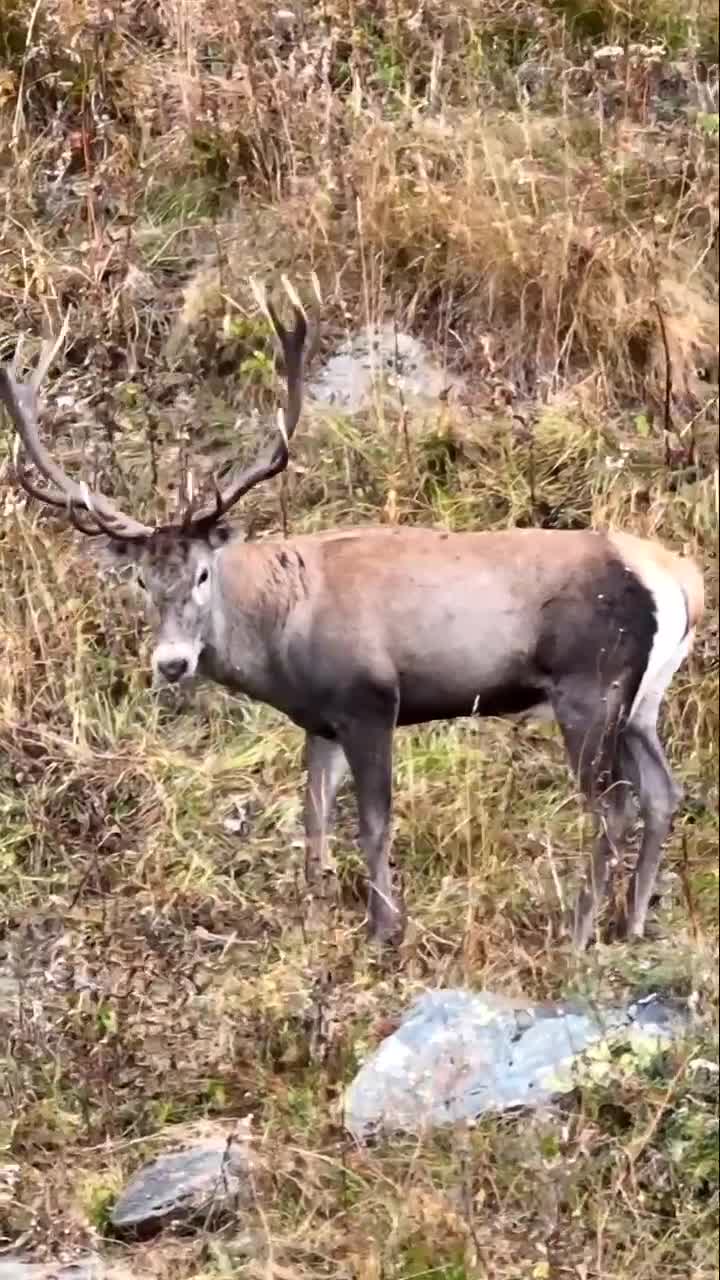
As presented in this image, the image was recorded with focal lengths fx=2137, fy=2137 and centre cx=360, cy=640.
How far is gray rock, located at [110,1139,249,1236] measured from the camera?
12.7 feet

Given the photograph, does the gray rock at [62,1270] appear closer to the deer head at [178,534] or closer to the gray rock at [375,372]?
the deer head at [178,534]

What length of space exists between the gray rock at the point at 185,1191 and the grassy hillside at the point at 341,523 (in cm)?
5

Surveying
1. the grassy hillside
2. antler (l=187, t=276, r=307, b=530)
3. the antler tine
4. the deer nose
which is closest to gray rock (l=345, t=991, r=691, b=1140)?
the grassy hillside

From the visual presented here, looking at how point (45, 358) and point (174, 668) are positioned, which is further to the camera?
point (45, 358)

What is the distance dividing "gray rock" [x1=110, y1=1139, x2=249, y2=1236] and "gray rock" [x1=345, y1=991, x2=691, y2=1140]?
25 centimetres

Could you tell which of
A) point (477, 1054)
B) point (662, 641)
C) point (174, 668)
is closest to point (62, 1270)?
point (477, 1054)

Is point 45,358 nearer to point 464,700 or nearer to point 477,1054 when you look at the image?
point 464,700

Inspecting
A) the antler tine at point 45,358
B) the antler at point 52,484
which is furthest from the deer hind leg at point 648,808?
the antler tine at point 45,358

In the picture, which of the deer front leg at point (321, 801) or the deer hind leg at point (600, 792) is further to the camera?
the deer front leg at point (321, 801)

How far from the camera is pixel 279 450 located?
3967 millimetres

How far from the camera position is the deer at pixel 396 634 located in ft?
12.0

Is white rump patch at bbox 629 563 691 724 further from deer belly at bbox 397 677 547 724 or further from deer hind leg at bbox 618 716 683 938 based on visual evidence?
→ deer belly at bbox 397 677 547 724

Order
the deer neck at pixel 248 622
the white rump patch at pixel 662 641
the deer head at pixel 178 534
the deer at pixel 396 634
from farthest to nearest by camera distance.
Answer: the deer neck at pixel 248 622
the deer head at pixel 178 534
the deer at pixel 396 634
the white rump patch at pixel 662 641

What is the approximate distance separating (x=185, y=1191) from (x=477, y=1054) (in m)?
0.62
